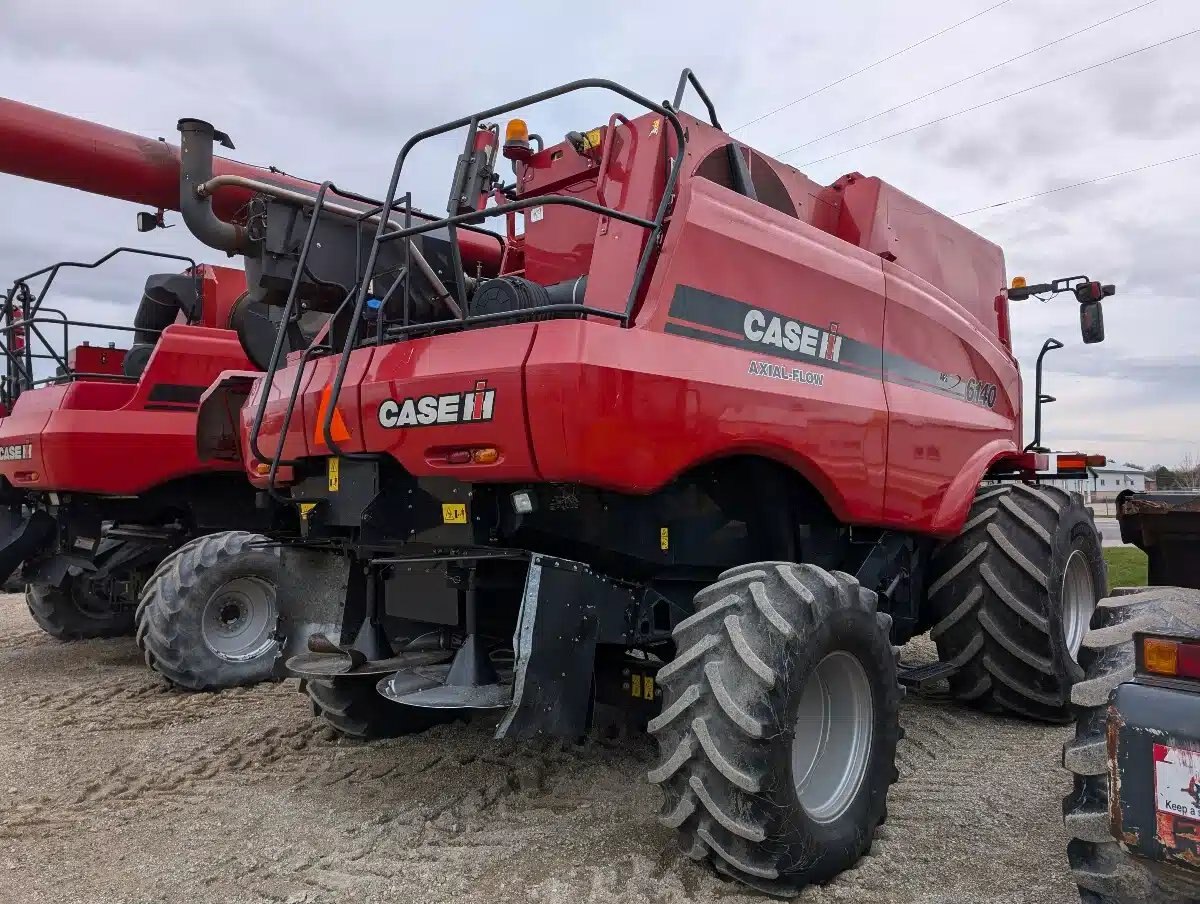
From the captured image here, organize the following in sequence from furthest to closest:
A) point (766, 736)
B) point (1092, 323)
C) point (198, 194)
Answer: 1. point (1092, 323)
2. point (198, 194)
3. point (766, 736)

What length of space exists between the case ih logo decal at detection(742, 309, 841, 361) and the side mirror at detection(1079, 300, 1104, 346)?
3.00m

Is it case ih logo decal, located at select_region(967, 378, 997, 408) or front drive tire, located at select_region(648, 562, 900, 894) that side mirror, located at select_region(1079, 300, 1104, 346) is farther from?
front drive tire, located at select_region(648, 562, 900, 894)

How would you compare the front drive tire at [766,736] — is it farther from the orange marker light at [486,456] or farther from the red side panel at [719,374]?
the orange marker light at [486,456]

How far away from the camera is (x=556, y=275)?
427 cm

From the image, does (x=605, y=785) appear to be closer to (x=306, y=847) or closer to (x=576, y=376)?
(x=306, y=847)

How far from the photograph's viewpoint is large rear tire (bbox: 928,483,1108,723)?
4746mm

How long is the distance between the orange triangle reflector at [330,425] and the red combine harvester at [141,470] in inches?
82.9

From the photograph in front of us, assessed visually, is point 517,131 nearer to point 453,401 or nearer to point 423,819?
point 453,401

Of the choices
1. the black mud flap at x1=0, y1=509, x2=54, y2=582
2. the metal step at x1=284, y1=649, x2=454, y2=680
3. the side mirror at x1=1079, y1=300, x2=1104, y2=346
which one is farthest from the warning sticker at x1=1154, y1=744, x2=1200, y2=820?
the black mud flap at x1=0, y1=509, x2=54, y2=582

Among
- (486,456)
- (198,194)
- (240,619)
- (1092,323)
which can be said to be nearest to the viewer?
(486,456)

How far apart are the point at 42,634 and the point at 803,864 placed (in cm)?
849

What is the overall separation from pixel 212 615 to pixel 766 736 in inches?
195

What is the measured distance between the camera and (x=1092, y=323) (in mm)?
6086

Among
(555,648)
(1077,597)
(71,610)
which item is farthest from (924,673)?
(71,610)
